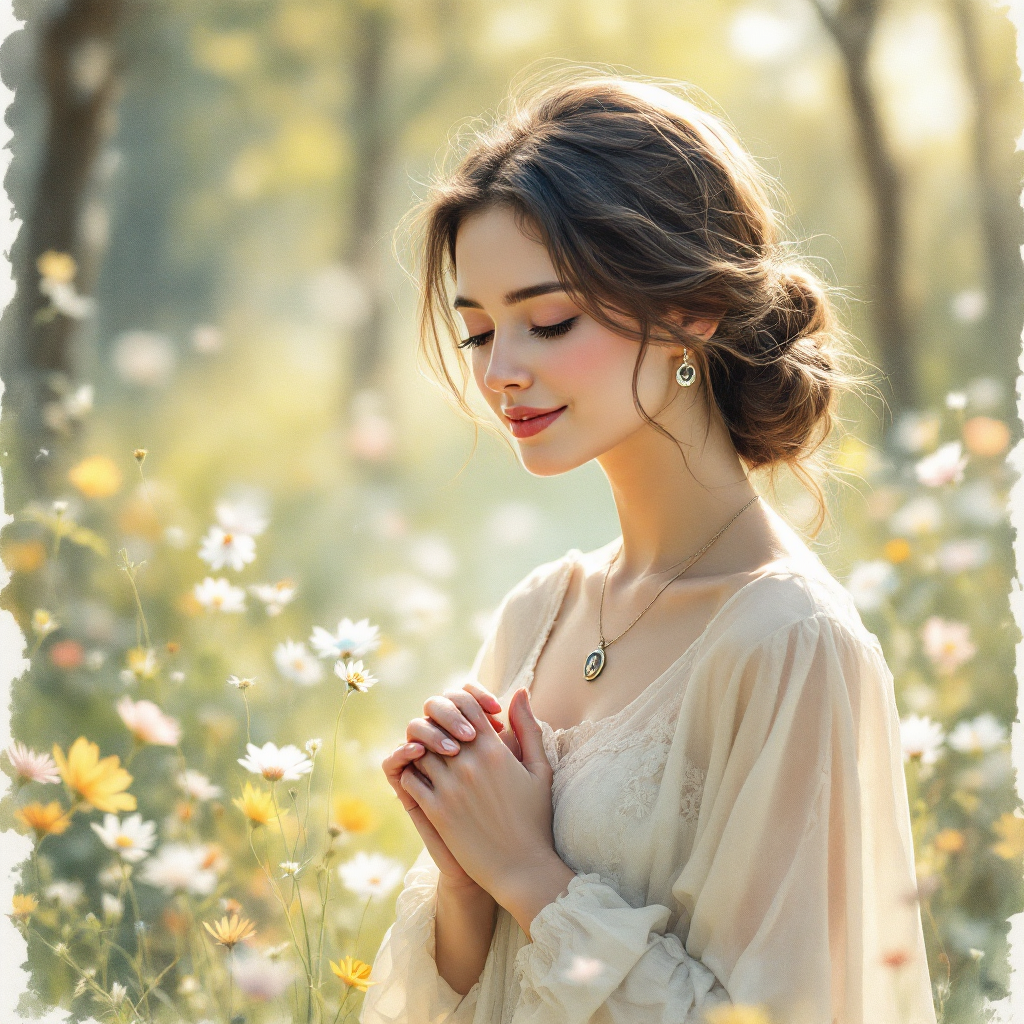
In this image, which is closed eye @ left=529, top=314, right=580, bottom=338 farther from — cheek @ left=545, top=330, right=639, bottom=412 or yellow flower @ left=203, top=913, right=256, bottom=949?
yellow flower @ left=203, top=913, right=256, bottom=949

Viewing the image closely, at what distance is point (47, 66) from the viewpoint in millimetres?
2070

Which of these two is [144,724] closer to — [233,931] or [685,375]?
[233,931]

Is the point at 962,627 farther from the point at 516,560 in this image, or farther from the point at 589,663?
the point at 589,663

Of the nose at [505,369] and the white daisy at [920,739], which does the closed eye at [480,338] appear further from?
the white daisy at [920,739]

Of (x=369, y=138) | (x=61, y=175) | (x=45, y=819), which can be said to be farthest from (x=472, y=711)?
(x=369, y=138)

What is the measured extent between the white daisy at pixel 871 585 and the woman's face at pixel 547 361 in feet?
3.10

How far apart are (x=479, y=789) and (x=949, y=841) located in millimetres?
1092

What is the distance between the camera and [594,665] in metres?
1.31

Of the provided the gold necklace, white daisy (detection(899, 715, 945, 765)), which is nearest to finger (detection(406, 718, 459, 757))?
the gold necklace

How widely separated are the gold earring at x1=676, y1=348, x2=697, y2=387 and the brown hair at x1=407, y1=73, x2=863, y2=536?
2 cm

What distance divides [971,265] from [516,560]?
1.29m

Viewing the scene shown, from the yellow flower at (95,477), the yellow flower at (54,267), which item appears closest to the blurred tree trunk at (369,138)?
the yellow flower at (54,267)

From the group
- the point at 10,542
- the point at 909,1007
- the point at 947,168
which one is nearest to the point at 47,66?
the point at 10,542

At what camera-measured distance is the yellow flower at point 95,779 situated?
44.0 inches
